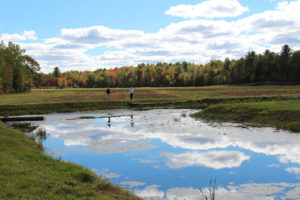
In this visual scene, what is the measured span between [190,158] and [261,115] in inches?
654

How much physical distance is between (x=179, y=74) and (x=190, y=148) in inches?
6783

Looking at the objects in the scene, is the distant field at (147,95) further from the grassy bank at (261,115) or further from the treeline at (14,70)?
the grassy bank at (261,115)

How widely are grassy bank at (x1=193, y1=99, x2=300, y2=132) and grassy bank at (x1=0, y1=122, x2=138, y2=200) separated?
17.4 meters

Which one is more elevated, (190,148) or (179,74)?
(179,74)

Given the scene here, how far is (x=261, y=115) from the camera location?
1127 inches

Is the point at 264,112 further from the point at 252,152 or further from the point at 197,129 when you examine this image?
the point at 252,152

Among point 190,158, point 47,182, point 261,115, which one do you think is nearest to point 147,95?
point 261,115

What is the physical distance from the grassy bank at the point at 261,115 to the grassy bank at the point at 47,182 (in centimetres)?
1744

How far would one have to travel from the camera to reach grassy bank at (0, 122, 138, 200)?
873 centimetres

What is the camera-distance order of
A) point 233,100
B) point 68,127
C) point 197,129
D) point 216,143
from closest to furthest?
1. point 216,143
2. point 197,129
3. point 68,127
4. point 233,100

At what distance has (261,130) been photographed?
74.7ft

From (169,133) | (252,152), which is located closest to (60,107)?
(169,133)

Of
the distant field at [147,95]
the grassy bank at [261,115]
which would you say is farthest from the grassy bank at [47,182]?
the distant field at [147,95]

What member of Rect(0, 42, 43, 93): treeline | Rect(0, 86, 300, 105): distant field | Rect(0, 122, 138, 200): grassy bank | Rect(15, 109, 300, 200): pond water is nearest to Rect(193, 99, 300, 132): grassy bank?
Rect(15, 109, 300, 200): pond water
